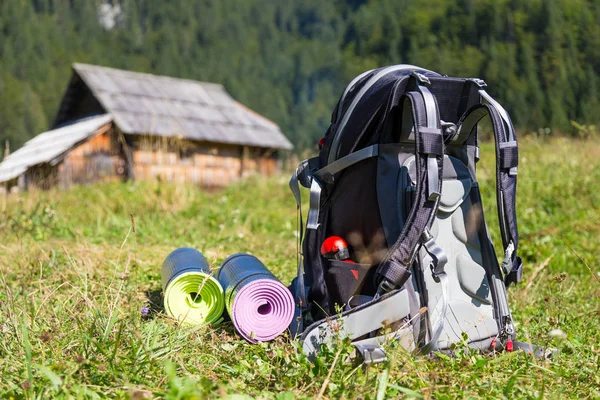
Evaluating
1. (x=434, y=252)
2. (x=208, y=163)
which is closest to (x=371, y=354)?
(x=434, y=252)

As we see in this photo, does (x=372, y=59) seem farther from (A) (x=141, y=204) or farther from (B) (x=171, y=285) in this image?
(B) (x=171, y=285)

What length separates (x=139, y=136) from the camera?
54.5 feet

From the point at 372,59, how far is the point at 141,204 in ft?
117

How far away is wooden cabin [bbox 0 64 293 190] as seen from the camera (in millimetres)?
16453

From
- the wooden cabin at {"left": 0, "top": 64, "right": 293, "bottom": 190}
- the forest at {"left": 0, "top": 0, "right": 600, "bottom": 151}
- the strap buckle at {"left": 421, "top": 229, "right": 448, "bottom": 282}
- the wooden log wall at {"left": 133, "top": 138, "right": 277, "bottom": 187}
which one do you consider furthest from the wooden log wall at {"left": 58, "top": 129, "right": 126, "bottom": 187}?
the strap buckle at {"left": 421, "top": 229, "right": 448, "bottom": 282}

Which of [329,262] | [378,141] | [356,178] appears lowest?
[329,262]

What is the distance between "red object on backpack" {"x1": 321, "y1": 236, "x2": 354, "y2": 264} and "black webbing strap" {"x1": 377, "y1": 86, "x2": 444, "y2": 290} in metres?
0.30

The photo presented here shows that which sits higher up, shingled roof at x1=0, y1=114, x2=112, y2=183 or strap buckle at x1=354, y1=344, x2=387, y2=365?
strap buckle at x1=354, y1=344, x2=387, y2=365

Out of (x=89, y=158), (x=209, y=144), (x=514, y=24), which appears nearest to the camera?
(x=89, y=158)

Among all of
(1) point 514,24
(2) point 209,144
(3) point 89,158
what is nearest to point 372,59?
(1) point 514,24

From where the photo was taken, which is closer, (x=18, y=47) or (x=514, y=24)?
(x=514, y=24)

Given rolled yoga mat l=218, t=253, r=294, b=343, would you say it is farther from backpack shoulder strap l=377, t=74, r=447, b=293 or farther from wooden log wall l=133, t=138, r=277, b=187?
wooden log wall l=133, t=138, r=277, b=187

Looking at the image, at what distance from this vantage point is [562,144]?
26.7 ft

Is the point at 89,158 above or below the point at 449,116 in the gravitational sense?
below
